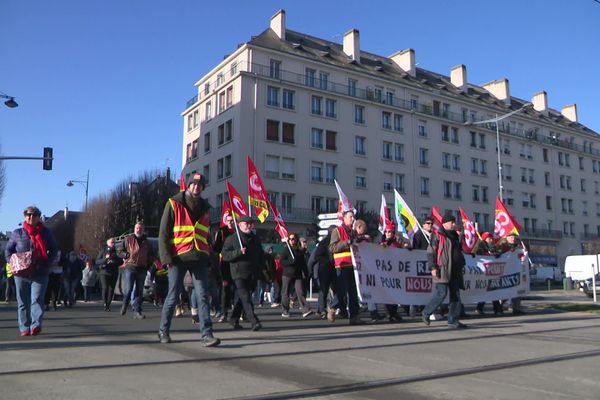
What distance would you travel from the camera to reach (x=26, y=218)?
8.30 m

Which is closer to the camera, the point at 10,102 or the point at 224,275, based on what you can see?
the point at 224,275

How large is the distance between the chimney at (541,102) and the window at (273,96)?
147 feet

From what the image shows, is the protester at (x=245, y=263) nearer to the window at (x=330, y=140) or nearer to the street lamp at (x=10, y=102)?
the street lamp at (x=10, y=102)

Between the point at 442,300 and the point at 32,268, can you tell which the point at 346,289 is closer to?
the point at 442,300

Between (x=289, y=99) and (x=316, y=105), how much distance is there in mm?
2923

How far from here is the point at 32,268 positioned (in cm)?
805

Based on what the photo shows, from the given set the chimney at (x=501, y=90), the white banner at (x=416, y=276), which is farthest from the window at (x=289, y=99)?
the white banner at (x=416, y=276)

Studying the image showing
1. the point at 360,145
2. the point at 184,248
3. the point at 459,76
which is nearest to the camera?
the point at 184,248

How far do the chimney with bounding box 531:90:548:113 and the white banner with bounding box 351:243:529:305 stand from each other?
72231mm

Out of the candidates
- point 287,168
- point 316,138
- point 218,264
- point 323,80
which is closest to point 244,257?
point 218,264

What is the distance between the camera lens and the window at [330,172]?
52.2 metres

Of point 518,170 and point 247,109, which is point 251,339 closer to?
point 247,109

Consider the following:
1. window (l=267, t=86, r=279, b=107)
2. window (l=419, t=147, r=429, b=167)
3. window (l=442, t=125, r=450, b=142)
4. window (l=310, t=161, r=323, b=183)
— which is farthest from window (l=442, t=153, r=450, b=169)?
window (l=267, t=86, r=279, b=107)

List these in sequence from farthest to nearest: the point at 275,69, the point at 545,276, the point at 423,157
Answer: the point at 423,157 → the point at 275,69 → the point at 545,276
